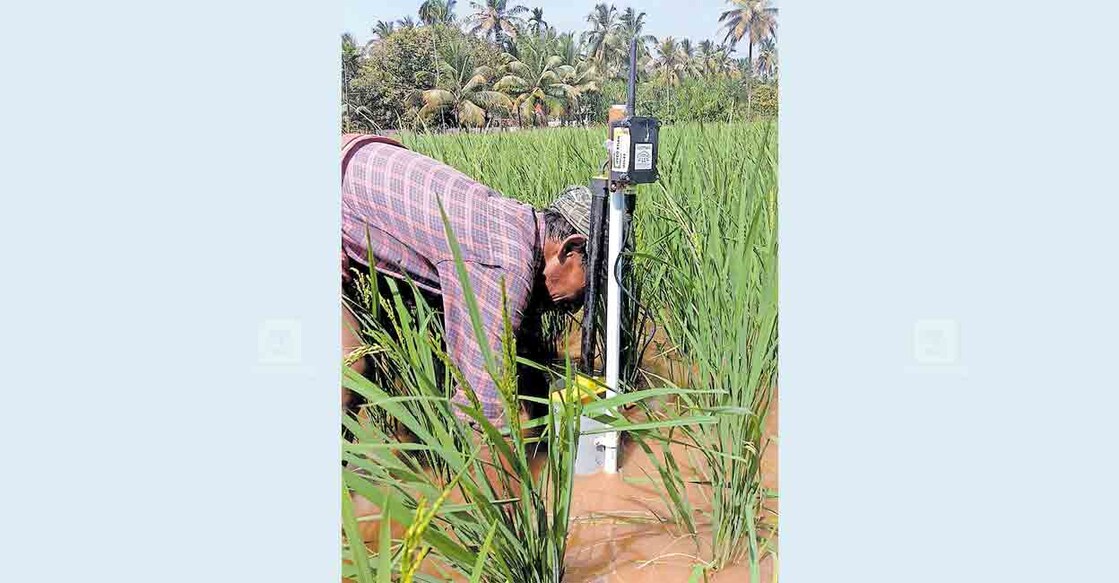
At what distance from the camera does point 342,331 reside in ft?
8.27

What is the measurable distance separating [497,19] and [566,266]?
715 mm

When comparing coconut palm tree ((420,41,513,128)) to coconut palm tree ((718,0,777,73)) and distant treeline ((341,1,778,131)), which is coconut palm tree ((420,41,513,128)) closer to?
distant treeline ((341,1,778,131))

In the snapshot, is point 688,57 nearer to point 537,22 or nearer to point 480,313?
point 537,22

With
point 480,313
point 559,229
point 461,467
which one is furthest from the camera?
point 559,229

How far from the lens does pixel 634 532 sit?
2572 mm

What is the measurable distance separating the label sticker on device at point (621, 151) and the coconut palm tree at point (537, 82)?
0.56ft

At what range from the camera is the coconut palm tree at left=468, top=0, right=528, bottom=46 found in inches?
99.0

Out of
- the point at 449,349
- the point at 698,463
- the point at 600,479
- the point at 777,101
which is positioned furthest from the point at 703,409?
the point at 777,101

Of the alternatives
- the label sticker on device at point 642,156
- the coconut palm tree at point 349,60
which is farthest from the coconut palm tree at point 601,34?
the coconut palm tree at point 349,60

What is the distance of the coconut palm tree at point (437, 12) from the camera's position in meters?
2.49

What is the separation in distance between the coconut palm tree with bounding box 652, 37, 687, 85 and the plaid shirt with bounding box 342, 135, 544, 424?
571mm

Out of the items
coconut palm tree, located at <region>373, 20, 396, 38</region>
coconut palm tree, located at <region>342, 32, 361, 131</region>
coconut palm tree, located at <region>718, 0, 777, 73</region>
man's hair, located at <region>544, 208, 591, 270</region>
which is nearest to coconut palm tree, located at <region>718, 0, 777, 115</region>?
coconut palm tree, located at <region>718, 0, 777, 73</region>

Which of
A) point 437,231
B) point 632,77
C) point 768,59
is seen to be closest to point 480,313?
point 437,231

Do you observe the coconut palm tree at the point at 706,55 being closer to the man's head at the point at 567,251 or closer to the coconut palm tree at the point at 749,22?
the coconut palm tree at the point at 749,22
